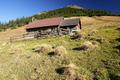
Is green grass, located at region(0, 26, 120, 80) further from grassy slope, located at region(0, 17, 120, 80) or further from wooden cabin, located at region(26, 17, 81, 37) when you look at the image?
wooden cabin, located at region(26, 17, 81, 37)

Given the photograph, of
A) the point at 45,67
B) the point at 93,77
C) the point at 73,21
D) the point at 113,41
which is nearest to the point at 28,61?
the point at 45,67

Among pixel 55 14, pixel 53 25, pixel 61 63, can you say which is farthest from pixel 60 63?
pixel 55 14

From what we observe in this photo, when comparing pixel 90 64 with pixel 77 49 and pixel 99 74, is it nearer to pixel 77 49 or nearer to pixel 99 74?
pixel 99 74

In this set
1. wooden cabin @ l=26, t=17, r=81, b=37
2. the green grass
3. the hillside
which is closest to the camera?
the green grass

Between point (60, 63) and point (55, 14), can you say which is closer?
point (60, 63)

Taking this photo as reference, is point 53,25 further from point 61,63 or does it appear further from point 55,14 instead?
point 55,14

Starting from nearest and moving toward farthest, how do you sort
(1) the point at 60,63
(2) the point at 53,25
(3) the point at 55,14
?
1. (1) the point at 60,63
2. (2) the point at 53,25
3. (3) the point at 55,14

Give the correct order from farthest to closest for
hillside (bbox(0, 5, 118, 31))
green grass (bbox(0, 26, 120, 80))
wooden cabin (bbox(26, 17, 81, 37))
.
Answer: hillside (bbox(0, 5, 118, 31)) < wooden cabin (bbox(26, 17, 81, 37)) < green grass (bbox(0, 26, 120, 80))

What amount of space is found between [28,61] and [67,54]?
4596 mm

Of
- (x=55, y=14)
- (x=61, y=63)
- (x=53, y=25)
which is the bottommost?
(x=61, y=63)

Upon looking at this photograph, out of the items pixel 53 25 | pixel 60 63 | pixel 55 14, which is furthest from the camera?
pixel 55 14

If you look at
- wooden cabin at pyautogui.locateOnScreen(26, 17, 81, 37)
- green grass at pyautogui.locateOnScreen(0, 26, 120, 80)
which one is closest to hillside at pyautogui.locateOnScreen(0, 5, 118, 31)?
wooden cabin at pyautogui.locateOnScreen(26, 17, 81, 37)

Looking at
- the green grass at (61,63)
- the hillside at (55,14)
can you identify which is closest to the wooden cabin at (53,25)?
the green grass at (61,63)

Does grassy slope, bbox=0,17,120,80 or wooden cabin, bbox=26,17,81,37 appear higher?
wooden cabin, bbox=26,17,81,37
